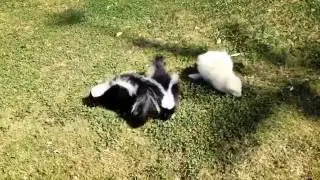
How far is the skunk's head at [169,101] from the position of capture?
14.6 feet

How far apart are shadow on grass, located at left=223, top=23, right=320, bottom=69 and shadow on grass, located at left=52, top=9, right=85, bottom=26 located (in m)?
1.69

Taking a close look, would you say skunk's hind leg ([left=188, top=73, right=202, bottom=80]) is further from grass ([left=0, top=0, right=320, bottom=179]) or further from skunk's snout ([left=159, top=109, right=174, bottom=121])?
skunk's snout ([left=159, top=109, right=174, bottom=121])

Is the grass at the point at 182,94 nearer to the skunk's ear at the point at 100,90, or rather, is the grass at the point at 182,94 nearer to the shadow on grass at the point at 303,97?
the shadow on grass at the point at 303,97

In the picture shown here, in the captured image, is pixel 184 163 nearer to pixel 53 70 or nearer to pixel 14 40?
pixel 53 70

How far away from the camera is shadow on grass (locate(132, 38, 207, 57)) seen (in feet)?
17.0

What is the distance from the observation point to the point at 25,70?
526 cm

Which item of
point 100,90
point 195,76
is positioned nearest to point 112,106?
point 100,90

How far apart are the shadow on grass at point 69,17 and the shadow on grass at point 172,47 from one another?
2.67 feet

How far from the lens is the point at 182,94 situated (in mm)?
4738

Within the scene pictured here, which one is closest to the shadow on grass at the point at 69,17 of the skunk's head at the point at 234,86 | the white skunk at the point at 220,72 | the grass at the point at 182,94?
the grass at the point at 182,94

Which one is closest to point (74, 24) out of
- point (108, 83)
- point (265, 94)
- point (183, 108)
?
point (108, 83)

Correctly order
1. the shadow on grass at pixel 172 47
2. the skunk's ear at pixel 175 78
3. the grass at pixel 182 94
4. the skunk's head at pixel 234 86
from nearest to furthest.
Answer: the grass at pixel 182 94 → the skunk's head at pixel 234 86 → the skunk's ear at pixel 175 78 → the shadow on grass at pixel 172 47

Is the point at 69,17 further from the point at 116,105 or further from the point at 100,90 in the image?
the point at 116,105

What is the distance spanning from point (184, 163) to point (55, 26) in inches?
98.3
